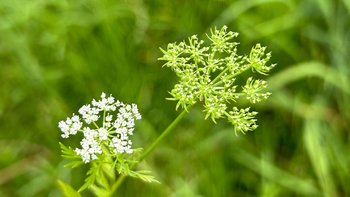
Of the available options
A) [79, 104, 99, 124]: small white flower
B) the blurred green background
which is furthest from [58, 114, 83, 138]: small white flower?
the blurred green background

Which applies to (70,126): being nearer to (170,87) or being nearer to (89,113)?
(89,113)

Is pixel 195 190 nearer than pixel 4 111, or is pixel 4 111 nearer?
pixel 195 190

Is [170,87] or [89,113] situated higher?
[170,87]

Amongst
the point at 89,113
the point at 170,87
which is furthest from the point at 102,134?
the point at 170,87

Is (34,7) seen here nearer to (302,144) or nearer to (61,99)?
(61,99)

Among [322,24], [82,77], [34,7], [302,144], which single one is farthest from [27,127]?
[322,24]

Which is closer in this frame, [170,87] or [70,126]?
[70,126]

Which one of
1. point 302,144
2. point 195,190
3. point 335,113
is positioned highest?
point 335,113

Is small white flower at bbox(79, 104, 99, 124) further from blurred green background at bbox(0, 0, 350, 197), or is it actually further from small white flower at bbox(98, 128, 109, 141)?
blurred green background at bbox(0, 0, 350, 197)

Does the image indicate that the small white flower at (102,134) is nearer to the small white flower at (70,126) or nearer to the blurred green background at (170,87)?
the small white flower at (70,126)
